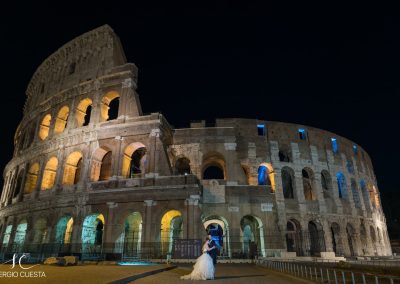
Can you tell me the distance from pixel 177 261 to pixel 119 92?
1592 cm

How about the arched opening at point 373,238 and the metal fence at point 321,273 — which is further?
the arched opening at point 373,238

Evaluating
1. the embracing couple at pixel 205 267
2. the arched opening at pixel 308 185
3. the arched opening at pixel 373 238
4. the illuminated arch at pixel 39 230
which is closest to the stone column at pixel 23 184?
the illuminated arch at pixel 39 230

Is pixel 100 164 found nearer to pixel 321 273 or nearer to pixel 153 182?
pixel 153 182

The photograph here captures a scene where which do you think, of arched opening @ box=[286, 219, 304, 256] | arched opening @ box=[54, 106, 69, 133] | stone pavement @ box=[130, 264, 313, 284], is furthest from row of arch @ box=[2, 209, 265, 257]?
stone pavement @ box=[130, 264, 313, 284]

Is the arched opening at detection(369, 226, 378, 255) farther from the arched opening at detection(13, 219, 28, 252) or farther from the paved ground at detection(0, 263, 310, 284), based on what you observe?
the arched opening at detection(13, 219, 28, 252)

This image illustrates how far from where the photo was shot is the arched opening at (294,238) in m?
26.8

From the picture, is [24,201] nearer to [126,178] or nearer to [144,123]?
[126,178]

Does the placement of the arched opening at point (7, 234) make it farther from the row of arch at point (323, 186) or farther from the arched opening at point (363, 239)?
the arched opening at point (363, 239)

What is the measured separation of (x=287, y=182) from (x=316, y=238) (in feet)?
19.5

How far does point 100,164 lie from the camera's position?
1021 inches

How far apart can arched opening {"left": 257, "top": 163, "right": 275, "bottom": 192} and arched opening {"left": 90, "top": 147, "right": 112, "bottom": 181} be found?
1486 cm

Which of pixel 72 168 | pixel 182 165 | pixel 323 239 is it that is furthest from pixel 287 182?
pixel 72 168

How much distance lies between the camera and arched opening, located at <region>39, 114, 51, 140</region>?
31.1 m

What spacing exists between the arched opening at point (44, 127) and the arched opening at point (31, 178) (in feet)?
10.4
